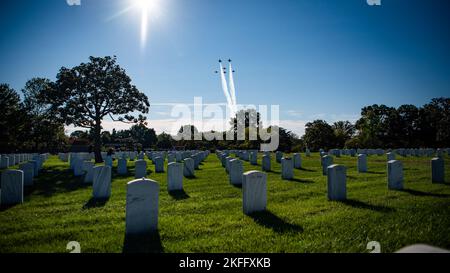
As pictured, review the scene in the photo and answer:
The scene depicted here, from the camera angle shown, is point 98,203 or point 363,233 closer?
point 363,233

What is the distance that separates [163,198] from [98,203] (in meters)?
2.12

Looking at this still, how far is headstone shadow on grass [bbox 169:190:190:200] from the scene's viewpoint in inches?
391

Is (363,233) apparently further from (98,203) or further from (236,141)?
(236,141)

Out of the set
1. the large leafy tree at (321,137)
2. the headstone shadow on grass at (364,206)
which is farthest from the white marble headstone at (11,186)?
the large leafy tree at (321,137)

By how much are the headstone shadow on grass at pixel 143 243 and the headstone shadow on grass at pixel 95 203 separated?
3541 mm

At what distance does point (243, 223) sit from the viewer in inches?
252

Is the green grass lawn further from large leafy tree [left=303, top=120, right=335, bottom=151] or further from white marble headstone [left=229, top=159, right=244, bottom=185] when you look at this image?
large leafy tree [left=303, top=120, right=335, bottom=151]

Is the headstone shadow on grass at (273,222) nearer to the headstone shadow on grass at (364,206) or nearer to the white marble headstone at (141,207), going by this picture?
the white marble headstone at (141,207)

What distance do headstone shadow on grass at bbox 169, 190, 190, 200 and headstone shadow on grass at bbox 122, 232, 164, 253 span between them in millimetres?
4069

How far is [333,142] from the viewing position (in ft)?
198

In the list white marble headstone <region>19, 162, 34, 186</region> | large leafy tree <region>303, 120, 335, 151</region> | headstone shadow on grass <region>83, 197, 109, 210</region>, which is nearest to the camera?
headstone shadow on grass <region>83, 197, 109, 210</region>

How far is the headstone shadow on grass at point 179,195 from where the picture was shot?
32.6ft

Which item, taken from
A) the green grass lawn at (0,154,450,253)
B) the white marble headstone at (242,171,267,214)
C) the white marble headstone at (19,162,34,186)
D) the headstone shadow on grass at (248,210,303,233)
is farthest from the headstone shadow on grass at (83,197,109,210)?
the white marble headstone at (19,162,34,186)
